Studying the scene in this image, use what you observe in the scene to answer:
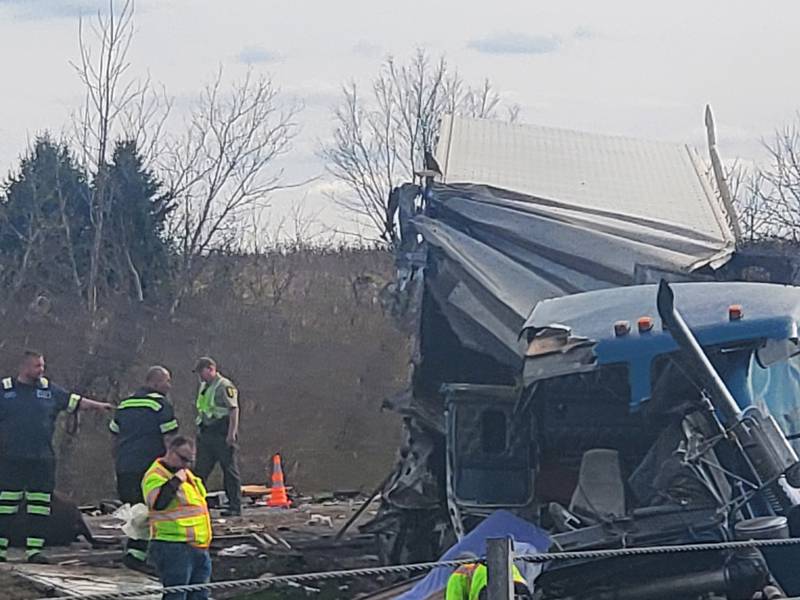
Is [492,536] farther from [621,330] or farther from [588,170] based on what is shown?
[588,170]

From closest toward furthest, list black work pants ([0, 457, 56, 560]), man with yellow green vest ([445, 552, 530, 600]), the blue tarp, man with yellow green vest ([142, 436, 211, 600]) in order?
man with yellow green vest ([445, 552, 530, 600]) → the blue tarp → man with yellow green vest ([142, 436, 211, 600]) → black work pants ([0, 457, 56, 560])

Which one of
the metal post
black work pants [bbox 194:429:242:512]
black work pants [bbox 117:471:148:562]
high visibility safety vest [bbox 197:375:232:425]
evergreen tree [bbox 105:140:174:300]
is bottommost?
the metal post

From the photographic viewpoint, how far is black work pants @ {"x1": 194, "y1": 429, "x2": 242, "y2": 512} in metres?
14.4

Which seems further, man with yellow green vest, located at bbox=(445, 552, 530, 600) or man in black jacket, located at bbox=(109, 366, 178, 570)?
man in black jacket, located at bbox=(109, 366, 178, 570)

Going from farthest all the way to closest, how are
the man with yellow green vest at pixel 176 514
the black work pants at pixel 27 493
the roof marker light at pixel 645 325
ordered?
the black work pants at pixel 27 493, the man with yellow green vest at pixel 176 514, the roof marker light at pixel 645 325

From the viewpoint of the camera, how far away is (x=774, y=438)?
8.01 metres

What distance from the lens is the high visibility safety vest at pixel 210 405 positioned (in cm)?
1430

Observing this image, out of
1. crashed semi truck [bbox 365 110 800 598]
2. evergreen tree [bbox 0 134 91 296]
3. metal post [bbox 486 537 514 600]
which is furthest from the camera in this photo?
evergreen tree [bbox 0 134 91 296]

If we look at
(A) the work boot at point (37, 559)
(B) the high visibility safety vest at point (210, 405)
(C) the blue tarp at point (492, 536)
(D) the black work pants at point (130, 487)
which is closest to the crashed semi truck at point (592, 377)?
(C) the blue tarp at point (492, 536)

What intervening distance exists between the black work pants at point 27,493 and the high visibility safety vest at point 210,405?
239cm

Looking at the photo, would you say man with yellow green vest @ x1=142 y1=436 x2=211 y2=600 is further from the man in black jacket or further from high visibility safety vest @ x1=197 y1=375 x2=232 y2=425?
high visibility safety vest @ x1=197 y1=375 x2=232 y2=425

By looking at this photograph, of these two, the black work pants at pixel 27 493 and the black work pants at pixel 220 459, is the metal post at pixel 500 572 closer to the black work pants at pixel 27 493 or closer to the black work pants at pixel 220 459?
the black work pants at pixel 27 493

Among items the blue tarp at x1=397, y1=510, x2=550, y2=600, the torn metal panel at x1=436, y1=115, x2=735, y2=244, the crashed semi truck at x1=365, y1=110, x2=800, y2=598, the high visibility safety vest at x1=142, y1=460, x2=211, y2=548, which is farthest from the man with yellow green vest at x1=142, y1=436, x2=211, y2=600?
the torn metal panel at x1=436, y1=115, x2=735, y2=244

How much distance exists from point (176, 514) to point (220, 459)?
5131 millimetres
